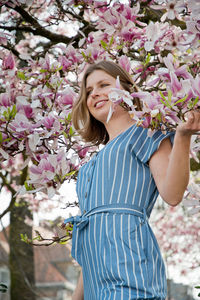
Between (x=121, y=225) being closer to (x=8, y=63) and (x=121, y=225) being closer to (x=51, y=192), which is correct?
(x=51, y=192)

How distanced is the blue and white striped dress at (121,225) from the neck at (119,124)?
0.10 metres

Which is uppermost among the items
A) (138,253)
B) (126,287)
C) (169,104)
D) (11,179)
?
(11,179)

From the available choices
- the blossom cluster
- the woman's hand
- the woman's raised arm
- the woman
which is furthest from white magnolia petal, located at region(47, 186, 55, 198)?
the woman's hand

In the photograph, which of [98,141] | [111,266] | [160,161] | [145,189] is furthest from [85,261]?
[98,141]

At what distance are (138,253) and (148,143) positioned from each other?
380mm

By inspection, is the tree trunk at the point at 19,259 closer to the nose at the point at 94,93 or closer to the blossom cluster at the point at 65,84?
the blossom cluster at the point at 65,84

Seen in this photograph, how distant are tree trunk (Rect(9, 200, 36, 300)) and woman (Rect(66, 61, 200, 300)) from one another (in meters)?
4.59

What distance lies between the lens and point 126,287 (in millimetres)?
1525

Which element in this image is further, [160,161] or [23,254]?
[23,254]

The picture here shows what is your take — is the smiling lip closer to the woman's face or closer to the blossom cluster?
the woman's face

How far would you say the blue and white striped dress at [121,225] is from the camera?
1.55m

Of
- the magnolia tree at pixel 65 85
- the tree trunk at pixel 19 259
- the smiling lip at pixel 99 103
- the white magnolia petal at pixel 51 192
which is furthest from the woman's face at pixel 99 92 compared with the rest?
the tree trunk at pixel 19 259

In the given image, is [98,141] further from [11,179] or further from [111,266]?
[11,179]

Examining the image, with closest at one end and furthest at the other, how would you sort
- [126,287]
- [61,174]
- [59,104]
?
[126,287], [61,174], [59,104]
